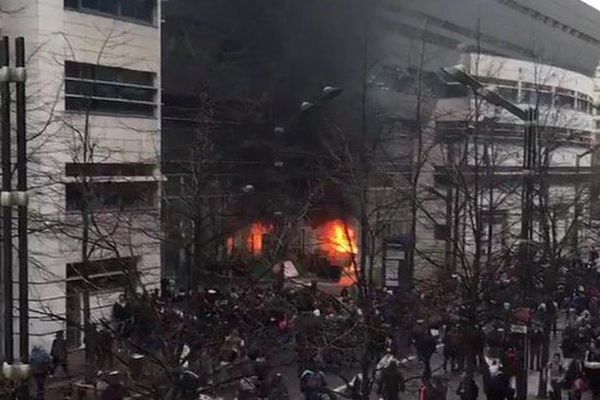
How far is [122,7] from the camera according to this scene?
2222 cm

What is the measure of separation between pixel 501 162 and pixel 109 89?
388 inches

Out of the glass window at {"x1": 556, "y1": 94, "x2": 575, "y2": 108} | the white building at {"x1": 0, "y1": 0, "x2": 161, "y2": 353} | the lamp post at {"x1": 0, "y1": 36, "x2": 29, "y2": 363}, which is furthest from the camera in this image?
the glass window at {"x1": 556, "y1": 94, "x2": 575, "y2": 108}

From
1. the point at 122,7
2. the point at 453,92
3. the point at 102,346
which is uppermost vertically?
the point at 122,7

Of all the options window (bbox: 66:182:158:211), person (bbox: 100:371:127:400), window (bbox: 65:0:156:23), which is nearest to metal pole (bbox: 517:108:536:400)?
person (bbox: 100:371:127:400)

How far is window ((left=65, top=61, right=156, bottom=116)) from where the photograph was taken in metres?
20.2

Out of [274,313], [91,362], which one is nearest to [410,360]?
[274,313]

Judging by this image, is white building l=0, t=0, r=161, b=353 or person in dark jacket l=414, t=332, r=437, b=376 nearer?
person in dark jacket l=414, t=332, r=437, b=376

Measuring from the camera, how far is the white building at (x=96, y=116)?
1747 cm

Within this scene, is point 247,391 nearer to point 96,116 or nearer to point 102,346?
point 102,346

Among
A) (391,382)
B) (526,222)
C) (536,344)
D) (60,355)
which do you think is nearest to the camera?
(391,382)

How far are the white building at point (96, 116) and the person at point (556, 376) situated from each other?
23.5 feet

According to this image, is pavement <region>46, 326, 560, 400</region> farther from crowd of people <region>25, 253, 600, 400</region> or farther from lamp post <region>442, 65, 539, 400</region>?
lamp post <region>442, 65, 539, 400</region>

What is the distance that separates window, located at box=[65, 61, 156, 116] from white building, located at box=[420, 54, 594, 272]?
297 inches

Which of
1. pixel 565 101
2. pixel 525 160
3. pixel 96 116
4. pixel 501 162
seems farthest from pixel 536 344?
pixel 565 101
